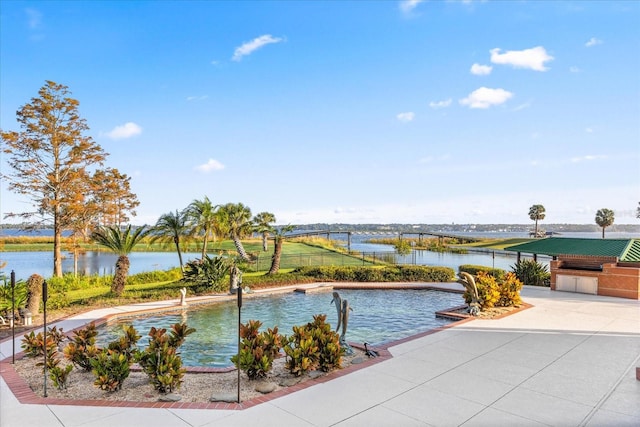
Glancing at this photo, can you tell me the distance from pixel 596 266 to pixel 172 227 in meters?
25.1

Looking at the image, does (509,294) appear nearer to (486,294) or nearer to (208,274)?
(486,294)

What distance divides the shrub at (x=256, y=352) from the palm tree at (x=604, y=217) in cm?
7033

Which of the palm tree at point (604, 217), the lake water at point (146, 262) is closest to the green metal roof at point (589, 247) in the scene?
the lake water at point (146, 262)

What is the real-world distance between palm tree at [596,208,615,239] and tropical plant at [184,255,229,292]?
212 feet

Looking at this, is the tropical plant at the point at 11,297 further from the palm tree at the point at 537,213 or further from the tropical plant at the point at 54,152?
the palm tree at the point at 537,213

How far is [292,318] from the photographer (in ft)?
50.2

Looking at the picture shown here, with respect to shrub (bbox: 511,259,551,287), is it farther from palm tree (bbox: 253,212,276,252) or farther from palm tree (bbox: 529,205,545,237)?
palm tree (bbox: 529,205,545,237)

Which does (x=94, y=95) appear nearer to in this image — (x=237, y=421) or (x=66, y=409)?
(x=66, y=409)

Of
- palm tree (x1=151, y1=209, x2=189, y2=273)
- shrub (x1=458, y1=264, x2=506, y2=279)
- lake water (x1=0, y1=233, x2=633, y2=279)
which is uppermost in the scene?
palm tree (x1=151, y1=209, x2=189, y2=273)

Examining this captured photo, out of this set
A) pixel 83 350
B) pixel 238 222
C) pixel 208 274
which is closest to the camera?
pixel 83 350

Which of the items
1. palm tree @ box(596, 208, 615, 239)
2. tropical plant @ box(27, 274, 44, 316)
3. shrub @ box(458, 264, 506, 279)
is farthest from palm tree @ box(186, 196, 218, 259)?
palm tree @ box(596, 208, 615, 239)

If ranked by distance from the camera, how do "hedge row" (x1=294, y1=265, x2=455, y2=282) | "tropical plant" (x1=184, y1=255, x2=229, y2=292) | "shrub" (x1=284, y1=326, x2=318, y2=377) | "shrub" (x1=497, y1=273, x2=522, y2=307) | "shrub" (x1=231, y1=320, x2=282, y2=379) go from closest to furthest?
1. "shrub" (x1=231, y1=320, x2=282, y2=379)
2. "shrub" (x1=284, y1=326, x2=318, y2=377)
3. "shrub" (x1=497, y1=273, x2=522, y2=307)
4. "tropical plant" (x1=184, y1=255, x2=229, y2=292)
5. "hedge row" (x1=294, y1=265, x2=455, y2=282)

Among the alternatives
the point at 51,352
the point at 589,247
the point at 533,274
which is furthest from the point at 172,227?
the point at 589,247

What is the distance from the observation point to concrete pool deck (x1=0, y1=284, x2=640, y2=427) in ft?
21.1
